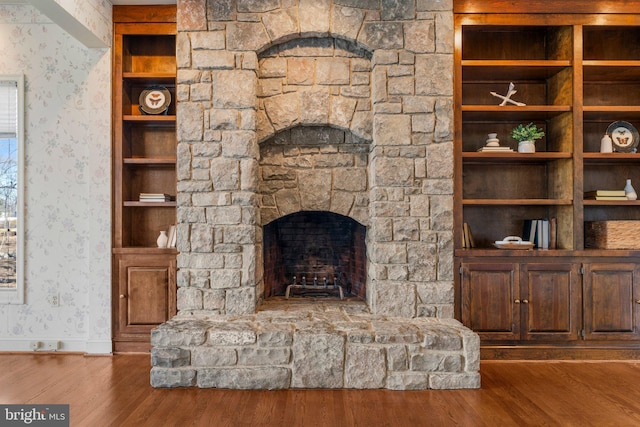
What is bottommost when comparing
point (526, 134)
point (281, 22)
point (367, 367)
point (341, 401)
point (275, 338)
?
point (341, 401)

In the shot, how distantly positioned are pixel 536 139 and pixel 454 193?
3.53 ft

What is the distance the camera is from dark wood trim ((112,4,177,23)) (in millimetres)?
3627

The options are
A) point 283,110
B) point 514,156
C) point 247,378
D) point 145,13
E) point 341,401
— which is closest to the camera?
point 341,401

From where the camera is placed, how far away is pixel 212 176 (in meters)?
3.31

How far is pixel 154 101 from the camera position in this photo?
378cm

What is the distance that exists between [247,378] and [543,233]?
280 centimetres

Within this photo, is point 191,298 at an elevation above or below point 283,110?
below

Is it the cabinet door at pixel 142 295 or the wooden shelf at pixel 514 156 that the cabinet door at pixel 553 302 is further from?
the cabinet door at pixel 142 295

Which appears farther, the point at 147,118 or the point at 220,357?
the point at 147,118

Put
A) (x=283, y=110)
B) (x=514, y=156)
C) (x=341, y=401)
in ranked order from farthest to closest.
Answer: (x=514, y=156), (x=283, y=110), (x=341, y=401)

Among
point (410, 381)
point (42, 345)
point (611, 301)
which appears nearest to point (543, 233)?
point (611, 301)

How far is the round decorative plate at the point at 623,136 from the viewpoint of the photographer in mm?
3711

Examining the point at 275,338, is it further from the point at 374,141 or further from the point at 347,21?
the point at 347,21

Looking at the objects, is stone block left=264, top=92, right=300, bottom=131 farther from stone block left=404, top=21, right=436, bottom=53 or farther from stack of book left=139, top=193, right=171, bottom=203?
stack of book left=139, top=193, right=171, bottom=203
